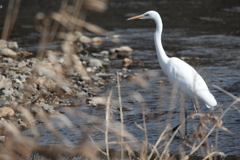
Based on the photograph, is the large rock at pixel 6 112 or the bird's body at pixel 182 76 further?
the large rock at pixel 6 112

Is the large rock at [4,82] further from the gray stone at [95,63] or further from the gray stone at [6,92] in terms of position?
the gray stone at [95,63]

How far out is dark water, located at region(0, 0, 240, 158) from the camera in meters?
4.46

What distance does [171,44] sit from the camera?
9.07 metres

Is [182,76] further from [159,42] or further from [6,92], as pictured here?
[6,92]

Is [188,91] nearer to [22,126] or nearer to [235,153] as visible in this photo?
[235,153]

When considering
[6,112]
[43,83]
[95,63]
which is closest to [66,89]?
[43,83]

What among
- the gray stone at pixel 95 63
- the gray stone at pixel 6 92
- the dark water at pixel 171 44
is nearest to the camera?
the dark water at pixel 171 44

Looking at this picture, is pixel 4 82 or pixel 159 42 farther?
pixel 4 82

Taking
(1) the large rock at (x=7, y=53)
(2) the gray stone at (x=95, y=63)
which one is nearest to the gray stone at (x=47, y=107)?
(2) the gray stone at (x=95, y=63)

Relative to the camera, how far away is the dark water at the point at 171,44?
446cm

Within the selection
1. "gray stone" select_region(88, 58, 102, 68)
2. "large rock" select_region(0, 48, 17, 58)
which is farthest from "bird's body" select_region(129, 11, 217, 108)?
"large rock" select_region(0, 48, 17, 58)

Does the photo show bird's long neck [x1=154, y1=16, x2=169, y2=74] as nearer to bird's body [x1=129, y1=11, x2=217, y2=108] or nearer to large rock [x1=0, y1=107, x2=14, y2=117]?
bird's body [x1=129, y1=11, x2=217, y2=108]

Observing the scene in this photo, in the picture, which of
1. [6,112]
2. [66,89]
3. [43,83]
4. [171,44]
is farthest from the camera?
[171,44]

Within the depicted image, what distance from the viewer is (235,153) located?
12.3 ft
